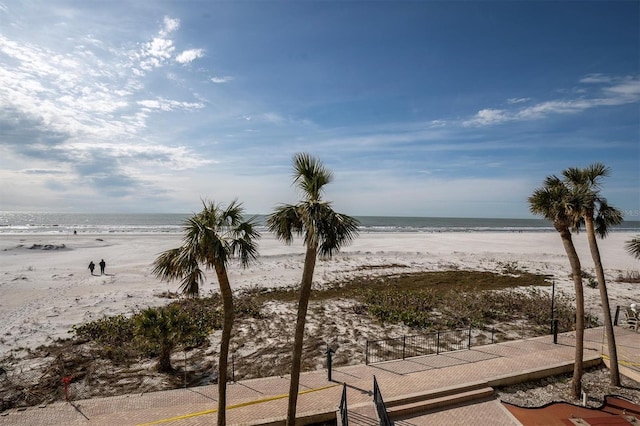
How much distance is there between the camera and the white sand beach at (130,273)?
72.1 feet

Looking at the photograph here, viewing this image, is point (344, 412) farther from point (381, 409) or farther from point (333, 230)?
point (333, 230)

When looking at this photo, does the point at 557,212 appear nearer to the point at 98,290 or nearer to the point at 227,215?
the point at 227,215

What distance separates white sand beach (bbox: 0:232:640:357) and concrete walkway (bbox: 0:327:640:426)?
8.92 m

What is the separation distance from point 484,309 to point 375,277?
13.0 m

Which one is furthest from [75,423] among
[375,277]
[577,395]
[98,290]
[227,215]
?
[375,277]

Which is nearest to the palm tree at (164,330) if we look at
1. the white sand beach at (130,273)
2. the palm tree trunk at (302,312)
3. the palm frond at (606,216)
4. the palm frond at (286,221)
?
the palm tree trunk at (302,312)

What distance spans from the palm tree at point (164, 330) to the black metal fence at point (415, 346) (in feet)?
26.2

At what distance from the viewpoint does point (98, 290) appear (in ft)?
95.0

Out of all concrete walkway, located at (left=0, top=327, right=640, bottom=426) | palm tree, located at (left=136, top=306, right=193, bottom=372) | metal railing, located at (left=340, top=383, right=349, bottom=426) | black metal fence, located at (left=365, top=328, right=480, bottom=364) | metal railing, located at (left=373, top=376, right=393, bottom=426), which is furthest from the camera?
black metal fence, located at (left=365, top=328, right=480, bottom=364)

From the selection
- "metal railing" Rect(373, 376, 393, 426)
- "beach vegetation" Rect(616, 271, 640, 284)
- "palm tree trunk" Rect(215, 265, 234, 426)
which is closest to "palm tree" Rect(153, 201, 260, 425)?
"palm tree trunk" Rect(215, 265, 234, 426)

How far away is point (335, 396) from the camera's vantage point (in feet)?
38.5

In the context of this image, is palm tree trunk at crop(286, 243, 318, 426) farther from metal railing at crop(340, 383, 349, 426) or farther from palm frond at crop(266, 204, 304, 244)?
metal railing at crop(340, 383, 349, 426)

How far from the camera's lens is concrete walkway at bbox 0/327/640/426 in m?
10.7

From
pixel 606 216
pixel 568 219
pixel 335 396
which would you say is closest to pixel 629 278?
pixel 606 216
